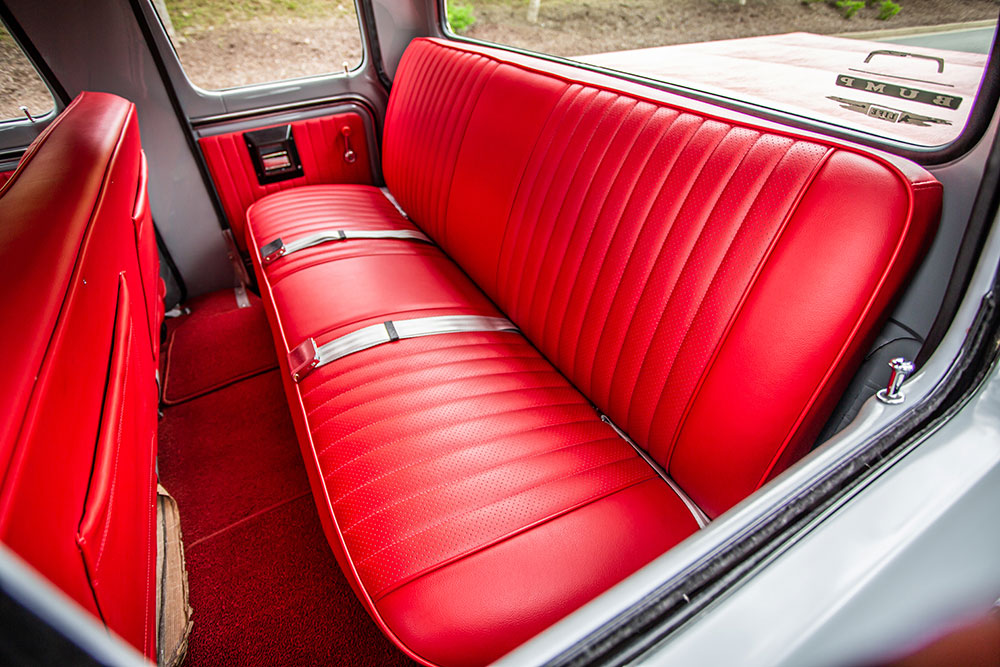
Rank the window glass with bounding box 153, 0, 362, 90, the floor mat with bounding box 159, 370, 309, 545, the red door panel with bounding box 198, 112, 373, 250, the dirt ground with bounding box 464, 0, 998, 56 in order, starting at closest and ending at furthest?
the dirt ground with bounding box 464, 0, 998, 56, the floor mat with bounding box 159, 370, 309, 545, the window glass with bounding box 153, 0, 362, 90, the red door panel with bounding box 198, 112, 373, 250

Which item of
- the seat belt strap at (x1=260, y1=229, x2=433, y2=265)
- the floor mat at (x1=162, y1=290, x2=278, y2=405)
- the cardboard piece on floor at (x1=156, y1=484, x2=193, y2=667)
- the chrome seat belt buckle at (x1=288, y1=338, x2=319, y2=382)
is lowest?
the floor mat at (x1=162, y1=290, x2=278, y2=405)

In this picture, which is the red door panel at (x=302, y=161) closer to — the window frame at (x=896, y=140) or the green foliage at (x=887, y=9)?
the window frame at (x=896, y=140)

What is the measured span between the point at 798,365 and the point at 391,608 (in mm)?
783

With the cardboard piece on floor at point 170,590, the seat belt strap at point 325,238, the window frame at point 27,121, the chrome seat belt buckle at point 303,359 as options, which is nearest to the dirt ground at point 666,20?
the seat belt strap at point 325,238

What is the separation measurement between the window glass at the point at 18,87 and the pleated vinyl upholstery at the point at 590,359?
1379 mm

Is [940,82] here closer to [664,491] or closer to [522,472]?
[664,491]

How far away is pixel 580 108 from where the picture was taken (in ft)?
4.20

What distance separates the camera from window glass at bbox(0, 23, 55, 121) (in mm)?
1813

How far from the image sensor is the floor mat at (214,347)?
78.1 inches

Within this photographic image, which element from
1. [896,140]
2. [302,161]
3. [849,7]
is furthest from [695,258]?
[302,161]

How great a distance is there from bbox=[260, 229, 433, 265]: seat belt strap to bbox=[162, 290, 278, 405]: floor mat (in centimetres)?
46

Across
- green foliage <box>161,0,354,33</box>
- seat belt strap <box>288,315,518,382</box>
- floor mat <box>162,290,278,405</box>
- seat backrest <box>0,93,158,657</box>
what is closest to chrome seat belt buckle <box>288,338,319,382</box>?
seat belt strap <box>288,315,518,382</box>

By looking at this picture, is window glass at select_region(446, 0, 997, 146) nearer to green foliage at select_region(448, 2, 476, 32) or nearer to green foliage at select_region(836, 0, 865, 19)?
green foliage at select_region(836, 0, 865, 19)

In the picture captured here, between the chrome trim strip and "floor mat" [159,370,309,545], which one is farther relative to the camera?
"floor mat" [159,370,309,545]
